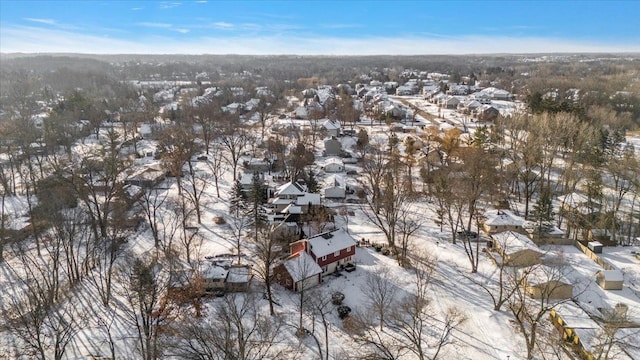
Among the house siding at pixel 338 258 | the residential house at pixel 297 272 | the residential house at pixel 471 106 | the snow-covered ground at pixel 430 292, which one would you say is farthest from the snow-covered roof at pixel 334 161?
the residential house at pixel 471 106

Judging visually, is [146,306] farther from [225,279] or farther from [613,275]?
[613,275]

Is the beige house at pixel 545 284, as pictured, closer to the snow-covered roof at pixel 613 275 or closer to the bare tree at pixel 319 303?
the snow-covered roof at pixel 613 275

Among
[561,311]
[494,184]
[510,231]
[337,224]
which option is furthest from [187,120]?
[561,311]

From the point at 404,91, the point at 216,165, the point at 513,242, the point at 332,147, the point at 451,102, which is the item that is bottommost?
the point at 513,242

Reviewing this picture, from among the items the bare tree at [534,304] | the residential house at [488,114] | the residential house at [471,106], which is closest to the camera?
the bare tree at [534,304]

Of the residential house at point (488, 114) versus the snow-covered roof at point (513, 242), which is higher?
the residential house at point (488, 114)

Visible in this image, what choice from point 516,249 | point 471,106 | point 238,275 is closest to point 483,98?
point 471,106

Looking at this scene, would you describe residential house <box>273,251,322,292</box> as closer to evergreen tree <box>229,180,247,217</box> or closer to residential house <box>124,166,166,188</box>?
evergreen tree <box>229,180,247,217</box>

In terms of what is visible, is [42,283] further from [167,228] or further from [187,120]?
[187,120]
